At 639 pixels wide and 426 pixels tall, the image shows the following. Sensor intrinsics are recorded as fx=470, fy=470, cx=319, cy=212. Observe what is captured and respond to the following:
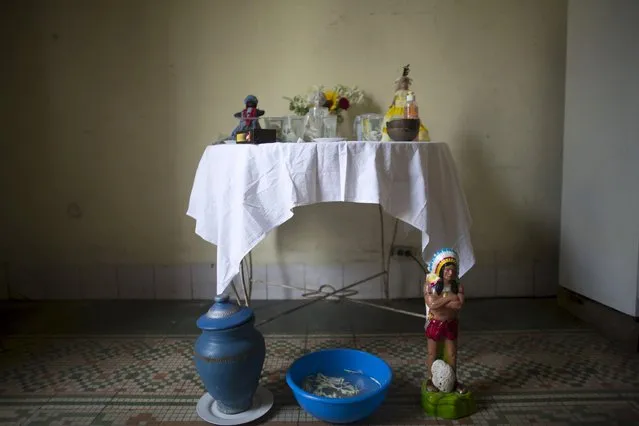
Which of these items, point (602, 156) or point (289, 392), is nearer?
point (289, 392)

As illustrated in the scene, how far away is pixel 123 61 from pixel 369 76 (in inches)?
46.2

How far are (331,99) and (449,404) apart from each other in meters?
1.25

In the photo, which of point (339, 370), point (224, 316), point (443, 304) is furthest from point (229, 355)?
point (443, 304)

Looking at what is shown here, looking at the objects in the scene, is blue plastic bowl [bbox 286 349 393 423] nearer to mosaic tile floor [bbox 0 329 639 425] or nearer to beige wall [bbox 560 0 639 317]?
mosaic tile floor [bbox 0 329 639 425]

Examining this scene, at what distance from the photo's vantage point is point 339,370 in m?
1.52

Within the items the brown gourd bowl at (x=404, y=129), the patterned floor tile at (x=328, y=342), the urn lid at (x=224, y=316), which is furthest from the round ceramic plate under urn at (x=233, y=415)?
the brown gourd bowl at (x=404, y=129)

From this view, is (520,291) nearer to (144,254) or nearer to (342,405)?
(342,405)

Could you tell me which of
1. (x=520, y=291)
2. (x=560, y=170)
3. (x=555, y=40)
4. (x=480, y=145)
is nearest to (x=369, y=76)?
(x=480, y=145)

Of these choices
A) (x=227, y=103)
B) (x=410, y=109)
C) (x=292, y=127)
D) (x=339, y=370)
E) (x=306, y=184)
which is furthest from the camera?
(x=227, y=103)

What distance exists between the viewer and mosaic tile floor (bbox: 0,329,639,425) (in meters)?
1.33

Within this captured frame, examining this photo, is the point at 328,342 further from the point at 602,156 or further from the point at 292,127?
the point at 602,156

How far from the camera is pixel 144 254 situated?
92.5 inches

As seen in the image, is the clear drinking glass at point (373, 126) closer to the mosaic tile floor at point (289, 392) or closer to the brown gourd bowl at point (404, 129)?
the brown gourd bowl at point (404, 129)

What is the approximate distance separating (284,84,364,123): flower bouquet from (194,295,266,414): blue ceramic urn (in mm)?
946
